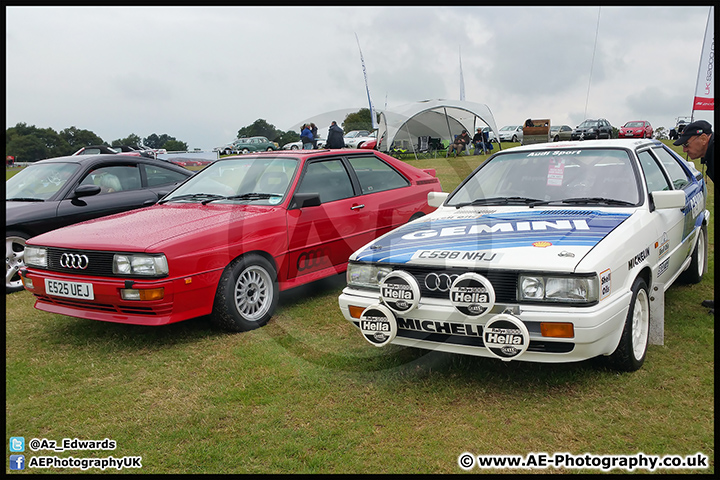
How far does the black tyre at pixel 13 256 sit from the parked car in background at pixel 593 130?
30.8 meters

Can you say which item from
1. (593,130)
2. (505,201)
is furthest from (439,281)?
(593,130)

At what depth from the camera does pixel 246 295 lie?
4398mm

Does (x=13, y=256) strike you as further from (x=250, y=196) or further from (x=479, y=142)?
(x=479, y=142)

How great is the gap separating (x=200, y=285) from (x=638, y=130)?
122 feet

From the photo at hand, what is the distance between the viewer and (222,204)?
4.91 metres

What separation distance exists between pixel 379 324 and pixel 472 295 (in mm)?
605

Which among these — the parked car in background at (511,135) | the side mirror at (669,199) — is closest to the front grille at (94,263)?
the side mirror at (669,199)

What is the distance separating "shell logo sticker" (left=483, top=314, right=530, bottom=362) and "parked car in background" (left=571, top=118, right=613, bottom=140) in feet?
103

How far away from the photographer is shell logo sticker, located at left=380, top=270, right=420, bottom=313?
3094 millimetres

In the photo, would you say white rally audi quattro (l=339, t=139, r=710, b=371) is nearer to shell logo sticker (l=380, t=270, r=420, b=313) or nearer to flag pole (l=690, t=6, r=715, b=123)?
shell logo sticker (l=380, t=270, r=420, b=313)

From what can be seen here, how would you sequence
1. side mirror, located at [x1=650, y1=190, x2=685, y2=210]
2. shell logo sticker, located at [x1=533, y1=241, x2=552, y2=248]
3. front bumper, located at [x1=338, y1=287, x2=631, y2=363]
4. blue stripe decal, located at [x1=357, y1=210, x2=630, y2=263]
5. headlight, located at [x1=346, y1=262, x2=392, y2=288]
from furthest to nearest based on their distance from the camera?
side mirror, located at [x1=650, y1=190, x2=685, y2=210], headlight, located at [x1=346, y1=262, x2=392, y2=288], blue stripe decal, located at [x1=357, y1=210, x2=630, y2=263], shell logo sticker, located at [x1=533, y1=241, x2=552, y2=248], front bumper, located at [x1=338, y1=287, x2=631, y2=363]

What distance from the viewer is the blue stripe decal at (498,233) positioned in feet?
10.4

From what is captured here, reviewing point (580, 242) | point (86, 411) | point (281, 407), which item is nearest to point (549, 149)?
point (580, 242)

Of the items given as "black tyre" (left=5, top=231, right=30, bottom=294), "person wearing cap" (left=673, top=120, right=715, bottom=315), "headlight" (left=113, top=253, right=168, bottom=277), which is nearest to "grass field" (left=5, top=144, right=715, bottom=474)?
"headlight" (left=113, top=253, right=168, bottom=277)
